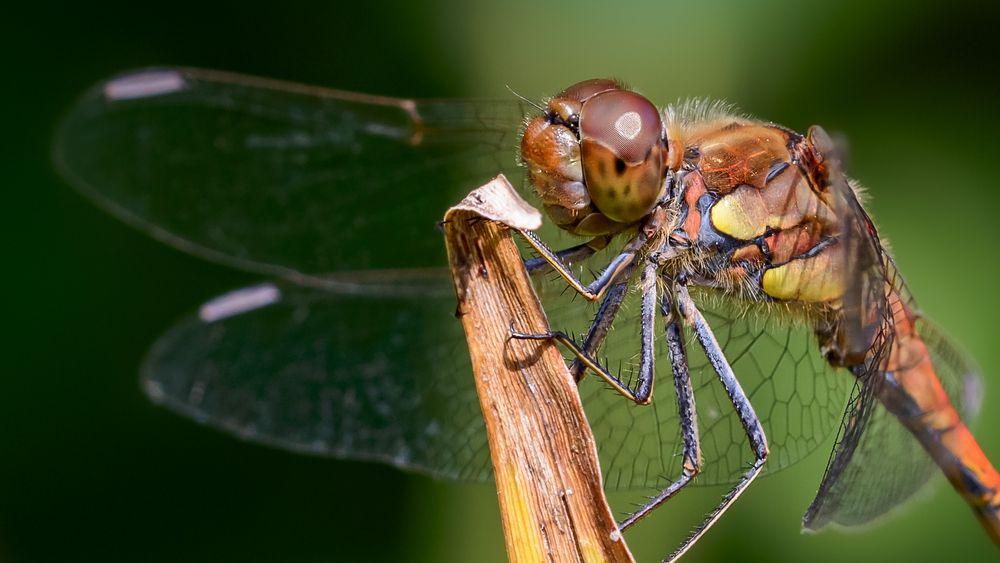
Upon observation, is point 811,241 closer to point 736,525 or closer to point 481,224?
point 481,224

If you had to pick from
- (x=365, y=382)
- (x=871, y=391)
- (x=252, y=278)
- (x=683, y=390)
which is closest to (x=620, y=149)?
(x=683, y=390)

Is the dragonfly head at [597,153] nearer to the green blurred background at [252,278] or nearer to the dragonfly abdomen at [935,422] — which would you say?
the dragonfly abdomen at [935,422]

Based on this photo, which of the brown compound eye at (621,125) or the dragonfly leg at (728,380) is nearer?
the brown compound eye at (621,125)

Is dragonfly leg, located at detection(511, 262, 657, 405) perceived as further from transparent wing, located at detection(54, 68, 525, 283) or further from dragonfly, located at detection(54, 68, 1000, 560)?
transparent wing, located at detection(54, 68, 525, 283)

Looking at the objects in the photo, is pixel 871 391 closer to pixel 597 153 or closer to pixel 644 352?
pixel 644 352

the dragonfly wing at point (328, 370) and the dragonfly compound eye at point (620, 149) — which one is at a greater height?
the dragonfly compound eye at point (620, 149)

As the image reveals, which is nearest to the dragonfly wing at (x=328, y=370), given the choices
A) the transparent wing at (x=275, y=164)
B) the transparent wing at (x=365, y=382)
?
the transparent wing at (x=365, y=382)

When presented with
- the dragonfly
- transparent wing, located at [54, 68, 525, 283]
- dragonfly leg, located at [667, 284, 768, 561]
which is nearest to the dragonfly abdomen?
the dragonfly

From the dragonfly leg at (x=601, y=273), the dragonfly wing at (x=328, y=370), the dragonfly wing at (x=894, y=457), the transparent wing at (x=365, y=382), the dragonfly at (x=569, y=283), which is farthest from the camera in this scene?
the dragonfly wing at (x=328, y=370)
